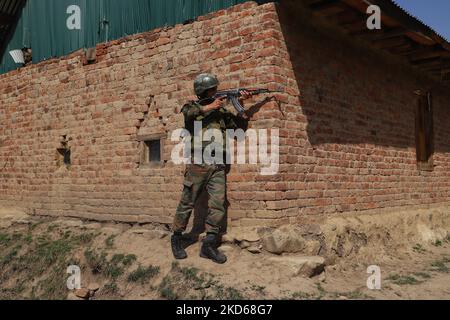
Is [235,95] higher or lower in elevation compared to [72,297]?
higher

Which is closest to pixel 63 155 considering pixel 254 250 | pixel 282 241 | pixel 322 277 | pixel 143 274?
pixel 143 274

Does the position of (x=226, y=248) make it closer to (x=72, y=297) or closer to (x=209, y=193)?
(x=209, y=193)

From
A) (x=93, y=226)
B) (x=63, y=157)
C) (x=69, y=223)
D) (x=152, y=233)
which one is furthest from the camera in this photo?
(x=63, y=157)

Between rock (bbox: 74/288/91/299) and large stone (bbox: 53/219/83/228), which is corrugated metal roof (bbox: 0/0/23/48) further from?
rock (bbox: 74/288/91/299)

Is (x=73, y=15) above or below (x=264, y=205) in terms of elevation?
above

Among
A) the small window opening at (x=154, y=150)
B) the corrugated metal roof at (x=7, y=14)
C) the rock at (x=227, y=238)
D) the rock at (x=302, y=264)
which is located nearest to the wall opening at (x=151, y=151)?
the small window opening at (x=154, y=150)

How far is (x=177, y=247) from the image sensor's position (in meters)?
5.10

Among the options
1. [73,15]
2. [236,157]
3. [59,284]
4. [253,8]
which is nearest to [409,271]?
[236,157]

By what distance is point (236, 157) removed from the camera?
519 cm

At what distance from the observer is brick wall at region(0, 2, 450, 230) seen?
5.14 metres

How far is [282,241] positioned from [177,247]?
3.88 ft
